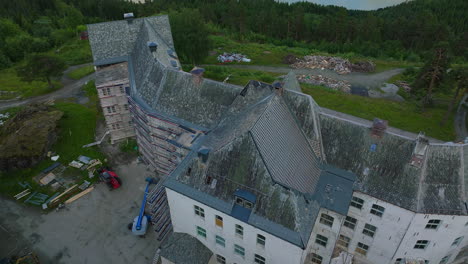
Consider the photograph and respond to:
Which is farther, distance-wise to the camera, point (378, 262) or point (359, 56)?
point (359, 56)

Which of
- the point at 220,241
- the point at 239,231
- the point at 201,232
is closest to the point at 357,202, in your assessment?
the point at 239,231

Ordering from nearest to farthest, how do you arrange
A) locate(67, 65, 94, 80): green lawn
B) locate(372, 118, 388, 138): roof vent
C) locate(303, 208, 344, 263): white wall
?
locate(303, 208, 344, 263): white wall < locate(372, 118, 388, 138): roof vent < locate(67, 65, 94, 80): green lawn

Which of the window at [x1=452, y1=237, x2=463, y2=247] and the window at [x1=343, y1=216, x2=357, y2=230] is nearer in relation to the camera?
the window at [x1=452, y1=237, x2=463, y2=247]

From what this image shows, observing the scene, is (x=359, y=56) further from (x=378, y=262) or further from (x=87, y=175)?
(x=87, y=175)

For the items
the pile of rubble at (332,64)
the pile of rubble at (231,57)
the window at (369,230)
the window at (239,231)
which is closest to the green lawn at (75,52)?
the pile of rubble at (231,57)

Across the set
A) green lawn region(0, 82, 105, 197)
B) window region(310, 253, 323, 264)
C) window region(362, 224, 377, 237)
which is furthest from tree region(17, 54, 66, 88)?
window region(362, 224, 377, 237)

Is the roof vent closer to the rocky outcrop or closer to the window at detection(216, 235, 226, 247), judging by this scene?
the window at detection(216, 235, 226, 247)

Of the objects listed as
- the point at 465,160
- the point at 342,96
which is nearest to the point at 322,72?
the point at 342,96
